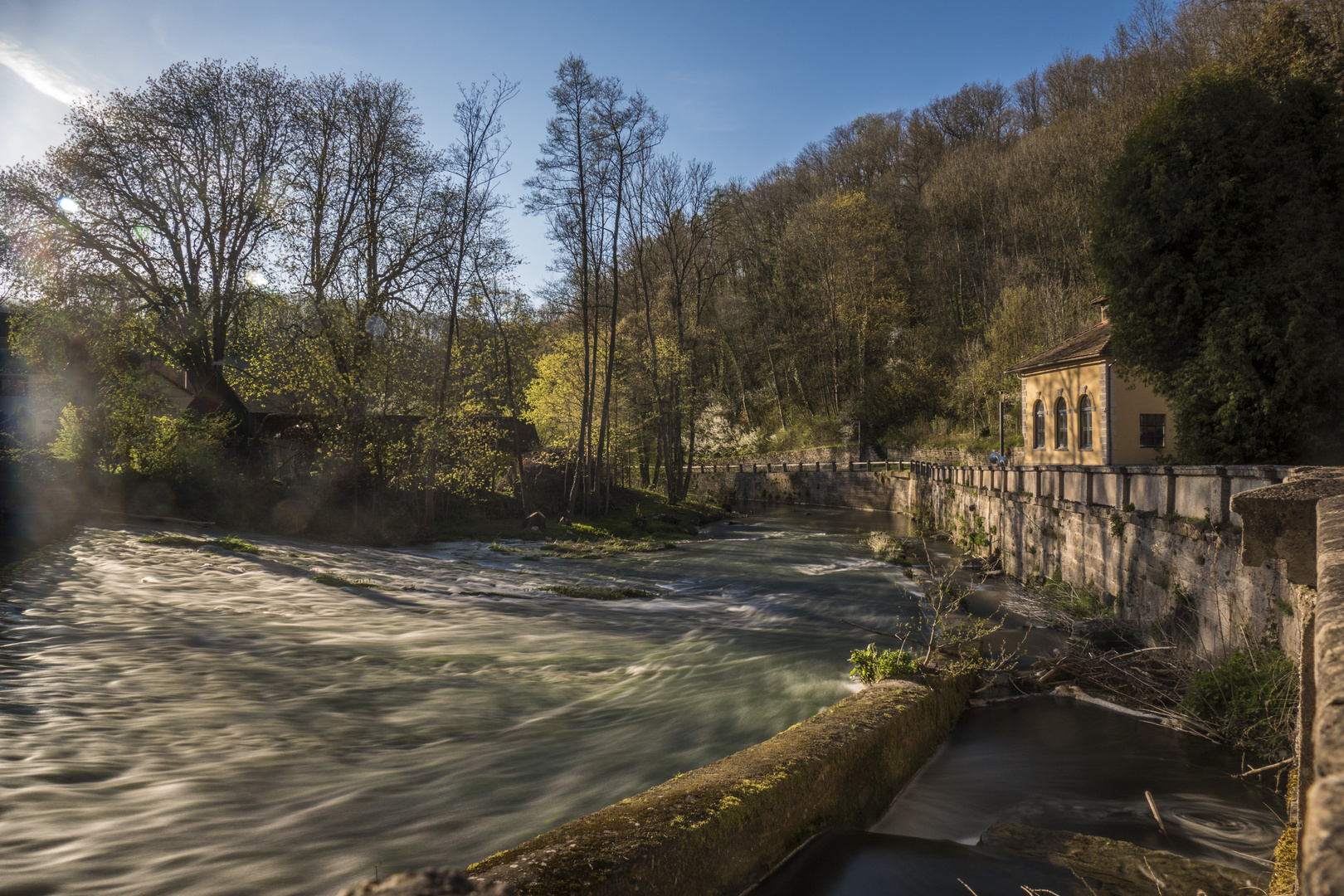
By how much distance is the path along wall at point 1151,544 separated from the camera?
24.3 feet

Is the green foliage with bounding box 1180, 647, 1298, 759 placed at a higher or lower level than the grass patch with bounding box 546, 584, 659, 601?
higher

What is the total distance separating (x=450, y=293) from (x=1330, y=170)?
22954mm

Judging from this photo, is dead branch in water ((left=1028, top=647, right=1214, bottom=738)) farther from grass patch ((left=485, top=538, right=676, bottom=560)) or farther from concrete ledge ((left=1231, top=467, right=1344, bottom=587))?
Answer: grass patch ((left=485, top=538, right=676, bottom=560))

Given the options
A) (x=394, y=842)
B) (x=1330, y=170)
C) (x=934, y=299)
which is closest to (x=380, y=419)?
(x=394, y=842)

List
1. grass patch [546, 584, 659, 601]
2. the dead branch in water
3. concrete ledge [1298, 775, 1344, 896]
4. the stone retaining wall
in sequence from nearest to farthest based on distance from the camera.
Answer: concrete ledge [1298, 775, 1344, 896] → the dead branch in water → grass patch [546, 584, 659, 601] → the stone retaining wall

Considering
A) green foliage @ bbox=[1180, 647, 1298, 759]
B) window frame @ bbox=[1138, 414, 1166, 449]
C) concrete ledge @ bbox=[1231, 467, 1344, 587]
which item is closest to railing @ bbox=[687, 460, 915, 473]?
window frame @ bbox=[1138, 414, 1166, 449]

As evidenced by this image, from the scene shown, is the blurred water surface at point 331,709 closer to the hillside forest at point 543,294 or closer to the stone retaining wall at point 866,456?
the hillside forest at point 543,294

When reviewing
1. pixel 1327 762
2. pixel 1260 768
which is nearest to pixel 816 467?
pixel 1260 768

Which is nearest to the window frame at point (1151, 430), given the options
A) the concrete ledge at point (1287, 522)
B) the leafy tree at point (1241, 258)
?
the leafy tree at point (1241, 258)

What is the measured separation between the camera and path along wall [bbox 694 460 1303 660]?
741 cm

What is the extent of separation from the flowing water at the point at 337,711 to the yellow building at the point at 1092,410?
1753 centimetres

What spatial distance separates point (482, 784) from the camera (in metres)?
5.68

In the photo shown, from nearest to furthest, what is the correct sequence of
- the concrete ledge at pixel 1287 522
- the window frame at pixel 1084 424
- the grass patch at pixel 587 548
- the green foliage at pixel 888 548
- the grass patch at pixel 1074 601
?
1. the concrete ledge at pixel 1287 522
2. the grass patch at pixel 1074 601
3. the green foliage at pixel 888 548
4. the grass patch at pixel 587 548
5. the window frame at pixel 1084 424

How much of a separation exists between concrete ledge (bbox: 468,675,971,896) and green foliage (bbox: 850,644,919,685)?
685 millimetres
